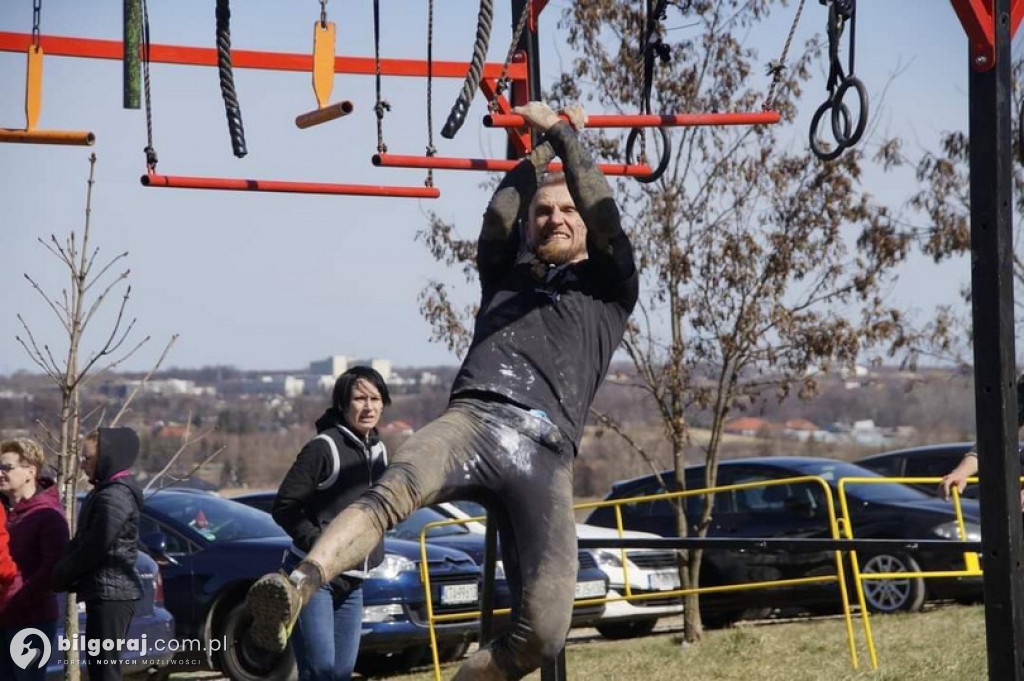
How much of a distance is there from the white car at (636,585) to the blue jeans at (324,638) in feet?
18.9

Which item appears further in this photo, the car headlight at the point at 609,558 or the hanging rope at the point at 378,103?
the car headlight at the point at 609,558

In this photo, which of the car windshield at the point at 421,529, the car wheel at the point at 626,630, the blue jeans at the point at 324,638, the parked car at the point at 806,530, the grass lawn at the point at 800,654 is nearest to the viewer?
the blue jeans at the point at 324,638

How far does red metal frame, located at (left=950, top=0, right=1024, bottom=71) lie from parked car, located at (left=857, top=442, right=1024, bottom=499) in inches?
422

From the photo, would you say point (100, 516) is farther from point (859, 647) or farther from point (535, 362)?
point (859, 647)

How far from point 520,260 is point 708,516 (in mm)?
7580

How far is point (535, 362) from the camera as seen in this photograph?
500cm

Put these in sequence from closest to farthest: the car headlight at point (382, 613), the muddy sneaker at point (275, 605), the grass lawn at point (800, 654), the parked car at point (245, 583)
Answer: the muddy sneaker at point (275, 605)
the grass lawn at point (800, 654)
the parked car at point (245, 583)
the car headlight at point (382, 613)

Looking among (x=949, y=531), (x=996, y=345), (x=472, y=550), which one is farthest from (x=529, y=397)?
(x=949, y=531)

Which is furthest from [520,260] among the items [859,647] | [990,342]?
[859,647]

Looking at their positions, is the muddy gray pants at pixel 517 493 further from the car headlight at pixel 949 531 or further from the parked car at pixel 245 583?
the car headlight at pixel 949 531

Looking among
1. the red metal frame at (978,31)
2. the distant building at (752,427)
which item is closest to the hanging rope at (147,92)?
the red metal frame at (978,31)

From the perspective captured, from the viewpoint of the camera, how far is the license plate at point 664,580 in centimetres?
1295

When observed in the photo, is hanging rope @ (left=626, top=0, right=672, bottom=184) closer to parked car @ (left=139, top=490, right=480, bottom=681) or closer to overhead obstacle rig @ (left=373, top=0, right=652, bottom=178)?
overhead obstacle rig @ (left=373, top=0, right=652, bottom=178)

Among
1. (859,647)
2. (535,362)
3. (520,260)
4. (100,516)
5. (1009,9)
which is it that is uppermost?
(1009,9)
